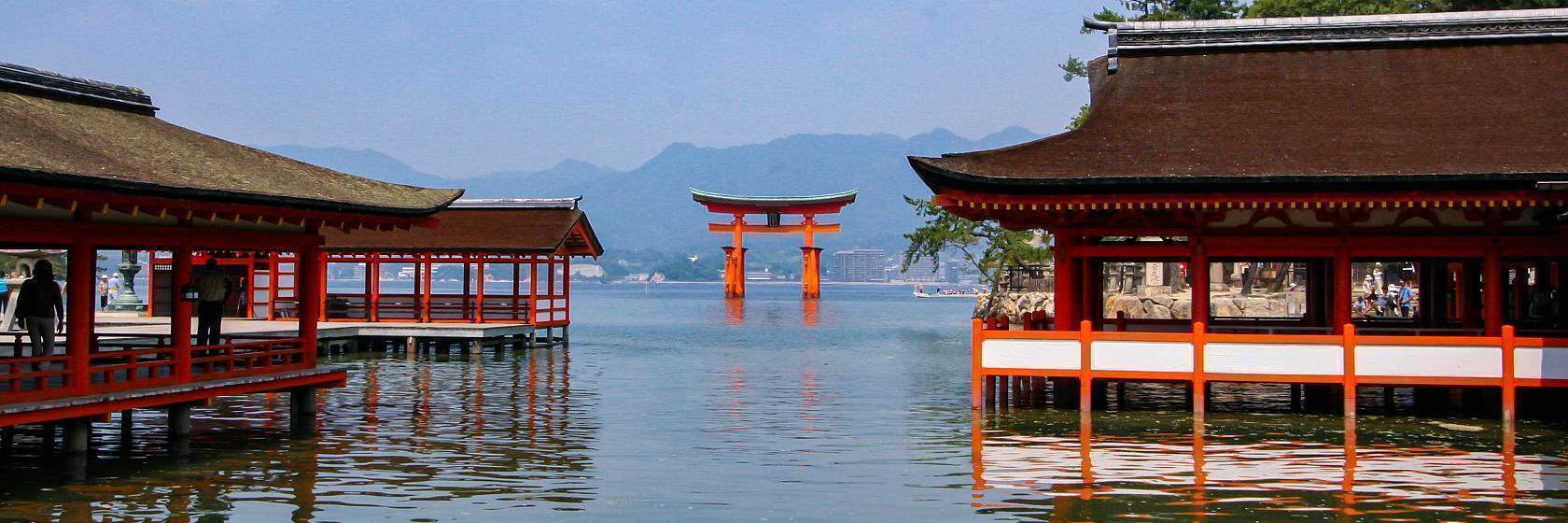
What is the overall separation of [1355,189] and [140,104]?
1717 cm

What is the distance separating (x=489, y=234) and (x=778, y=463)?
26018 millimetres

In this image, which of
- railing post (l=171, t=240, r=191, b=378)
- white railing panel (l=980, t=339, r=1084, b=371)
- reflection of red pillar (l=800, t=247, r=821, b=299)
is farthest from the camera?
reflection of red pillar (l=800, t=247, r=821, b=299)

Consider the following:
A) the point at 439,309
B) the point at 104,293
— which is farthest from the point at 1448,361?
the point at 104,293

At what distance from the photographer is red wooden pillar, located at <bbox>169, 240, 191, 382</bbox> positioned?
18.6 m

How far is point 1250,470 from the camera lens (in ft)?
55.2

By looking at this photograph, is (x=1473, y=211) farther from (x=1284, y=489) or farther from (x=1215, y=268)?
(x=1215, y=268)

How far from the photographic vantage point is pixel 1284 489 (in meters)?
15.4

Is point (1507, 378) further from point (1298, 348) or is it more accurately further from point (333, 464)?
point (333, 464)

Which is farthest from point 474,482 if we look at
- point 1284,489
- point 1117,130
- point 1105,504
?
point 1117,130

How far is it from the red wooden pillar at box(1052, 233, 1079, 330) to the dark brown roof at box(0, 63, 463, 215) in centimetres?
942

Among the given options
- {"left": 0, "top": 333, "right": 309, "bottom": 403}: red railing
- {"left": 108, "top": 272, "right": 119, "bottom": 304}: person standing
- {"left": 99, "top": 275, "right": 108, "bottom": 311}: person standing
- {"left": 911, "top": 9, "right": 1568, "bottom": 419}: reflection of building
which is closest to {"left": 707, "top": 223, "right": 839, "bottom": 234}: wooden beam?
{"left": 108, "top": 272, "right": 119, "bottom": 304}: person standing

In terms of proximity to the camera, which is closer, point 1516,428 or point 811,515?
point 811,515

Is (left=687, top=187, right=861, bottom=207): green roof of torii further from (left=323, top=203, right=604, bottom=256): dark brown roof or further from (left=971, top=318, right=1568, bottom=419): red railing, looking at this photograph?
(left=971, top=318, right=1568, bottom=419): red railing

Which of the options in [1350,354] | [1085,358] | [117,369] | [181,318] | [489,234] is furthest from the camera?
[489,234]
